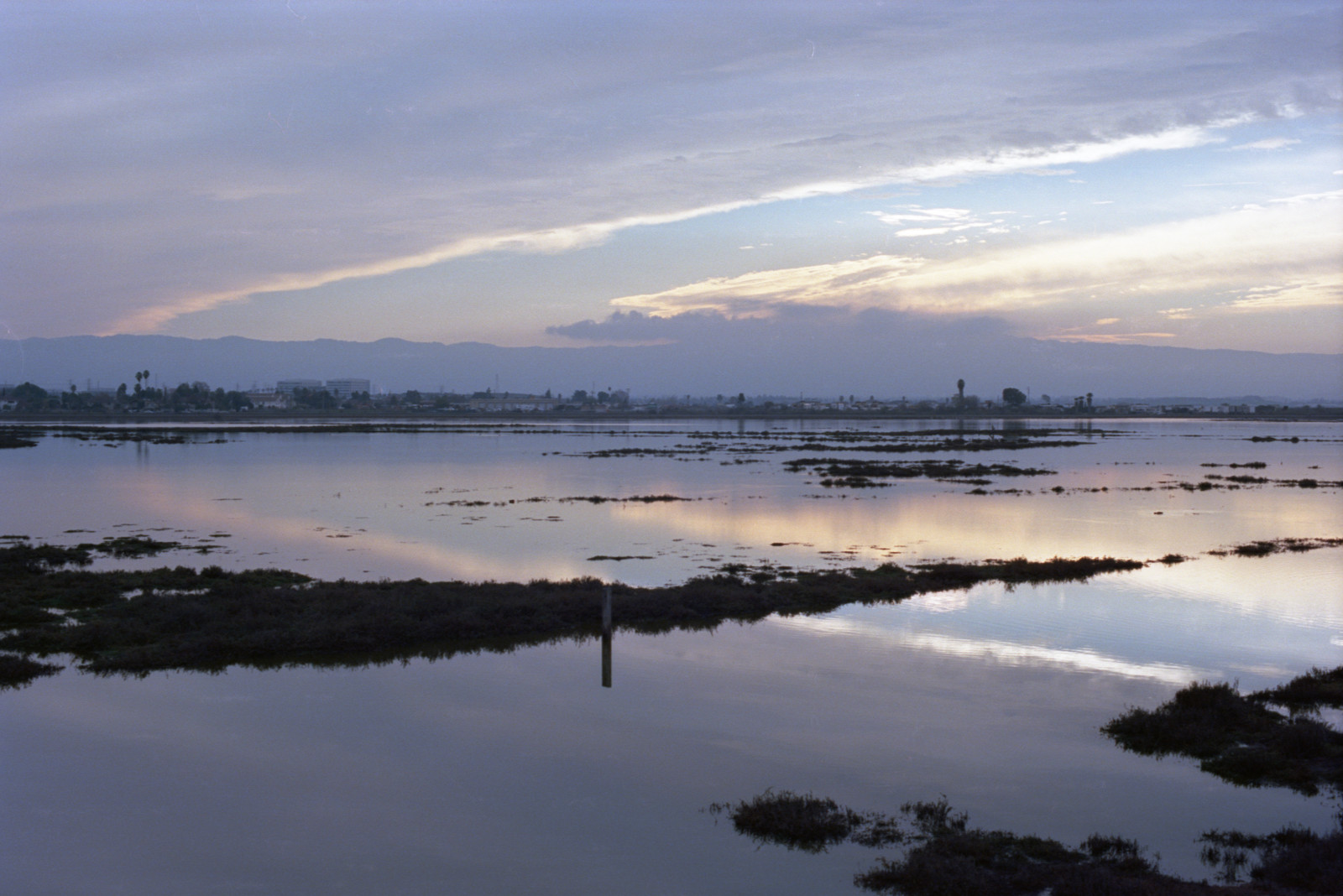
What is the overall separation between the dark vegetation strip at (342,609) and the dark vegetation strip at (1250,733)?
8.05m

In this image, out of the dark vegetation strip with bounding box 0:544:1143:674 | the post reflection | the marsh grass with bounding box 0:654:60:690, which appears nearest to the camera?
the marsh grass with bounding box 0:654:60:690

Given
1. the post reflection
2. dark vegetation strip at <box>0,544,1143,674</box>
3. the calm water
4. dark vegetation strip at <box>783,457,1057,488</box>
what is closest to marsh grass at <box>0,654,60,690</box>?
the calm water

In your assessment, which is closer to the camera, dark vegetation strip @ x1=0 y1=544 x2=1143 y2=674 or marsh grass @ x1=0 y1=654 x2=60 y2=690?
marsh grass @ x1=0 y1=654 x2=60 y2=690

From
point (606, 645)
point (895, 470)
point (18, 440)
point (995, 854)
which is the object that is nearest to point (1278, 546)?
point (606, 645)

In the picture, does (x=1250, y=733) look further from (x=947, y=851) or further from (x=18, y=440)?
(x=18, y=440)

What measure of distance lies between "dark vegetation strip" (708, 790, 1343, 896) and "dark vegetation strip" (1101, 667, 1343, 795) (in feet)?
5.08

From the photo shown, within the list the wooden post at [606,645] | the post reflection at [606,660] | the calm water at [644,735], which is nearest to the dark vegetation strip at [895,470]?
the calm water at [644,735]

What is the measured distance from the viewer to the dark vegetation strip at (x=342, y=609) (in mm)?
15602

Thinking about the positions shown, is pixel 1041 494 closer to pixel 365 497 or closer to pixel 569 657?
pixel 365 497

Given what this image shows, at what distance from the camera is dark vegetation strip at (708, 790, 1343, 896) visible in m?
7.46

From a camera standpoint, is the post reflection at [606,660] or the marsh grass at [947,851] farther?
the post reflection at [606,660]

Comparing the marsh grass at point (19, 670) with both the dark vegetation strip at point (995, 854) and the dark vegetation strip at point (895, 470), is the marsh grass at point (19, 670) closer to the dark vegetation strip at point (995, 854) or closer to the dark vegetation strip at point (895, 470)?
the dark vegetation strip at point (995, 854)

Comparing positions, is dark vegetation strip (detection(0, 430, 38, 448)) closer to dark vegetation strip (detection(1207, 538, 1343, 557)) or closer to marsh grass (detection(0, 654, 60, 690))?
marsh grass (detection(0, 654, 60, 690))

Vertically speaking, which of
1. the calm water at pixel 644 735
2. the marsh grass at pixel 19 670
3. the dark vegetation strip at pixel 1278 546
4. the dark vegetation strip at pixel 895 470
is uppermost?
the dark vegetation strip at pixel 895 470
